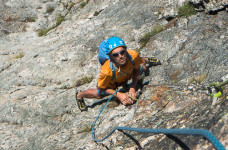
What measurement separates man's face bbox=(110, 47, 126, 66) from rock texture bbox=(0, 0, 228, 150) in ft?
3.00

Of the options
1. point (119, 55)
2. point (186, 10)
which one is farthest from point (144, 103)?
point (186, 10)

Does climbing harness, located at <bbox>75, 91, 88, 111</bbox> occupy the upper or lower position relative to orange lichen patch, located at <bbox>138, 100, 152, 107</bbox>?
upper

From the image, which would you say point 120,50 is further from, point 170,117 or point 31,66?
point 31,66

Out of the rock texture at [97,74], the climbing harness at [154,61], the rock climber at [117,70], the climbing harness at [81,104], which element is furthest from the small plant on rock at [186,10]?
the climbing harness at [81,104]

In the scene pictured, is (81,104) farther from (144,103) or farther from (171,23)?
(171,23)

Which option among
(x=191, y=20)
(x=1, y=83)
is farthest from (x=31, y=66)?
(x=191, y=20)

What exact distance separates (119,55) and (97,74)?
8.88 ft

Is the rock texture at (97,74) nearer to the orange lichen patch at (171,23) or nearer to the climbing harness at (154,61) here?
the orange lichen patch at (171,23)

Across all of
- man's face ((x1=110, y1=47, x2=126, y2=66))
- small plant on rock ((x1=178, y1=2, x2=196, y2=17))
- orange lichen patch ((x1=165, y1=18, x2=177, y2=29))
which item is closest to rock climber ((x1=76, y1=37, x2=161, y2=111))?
man's face ((x1=110, y1=47, x2=126, y2=66))

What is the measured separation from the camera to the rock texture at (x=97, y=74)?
11.8 ft

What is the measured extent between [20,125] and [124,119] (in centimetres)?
307

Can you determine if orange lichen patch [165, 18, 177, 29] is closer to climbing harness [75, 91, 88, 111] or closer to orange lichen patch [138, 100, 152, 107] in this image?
orange lichen patch [138, 100, 152, 107]

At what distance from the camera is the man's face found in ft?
15.1

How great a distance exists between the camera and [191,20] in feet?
23.0
